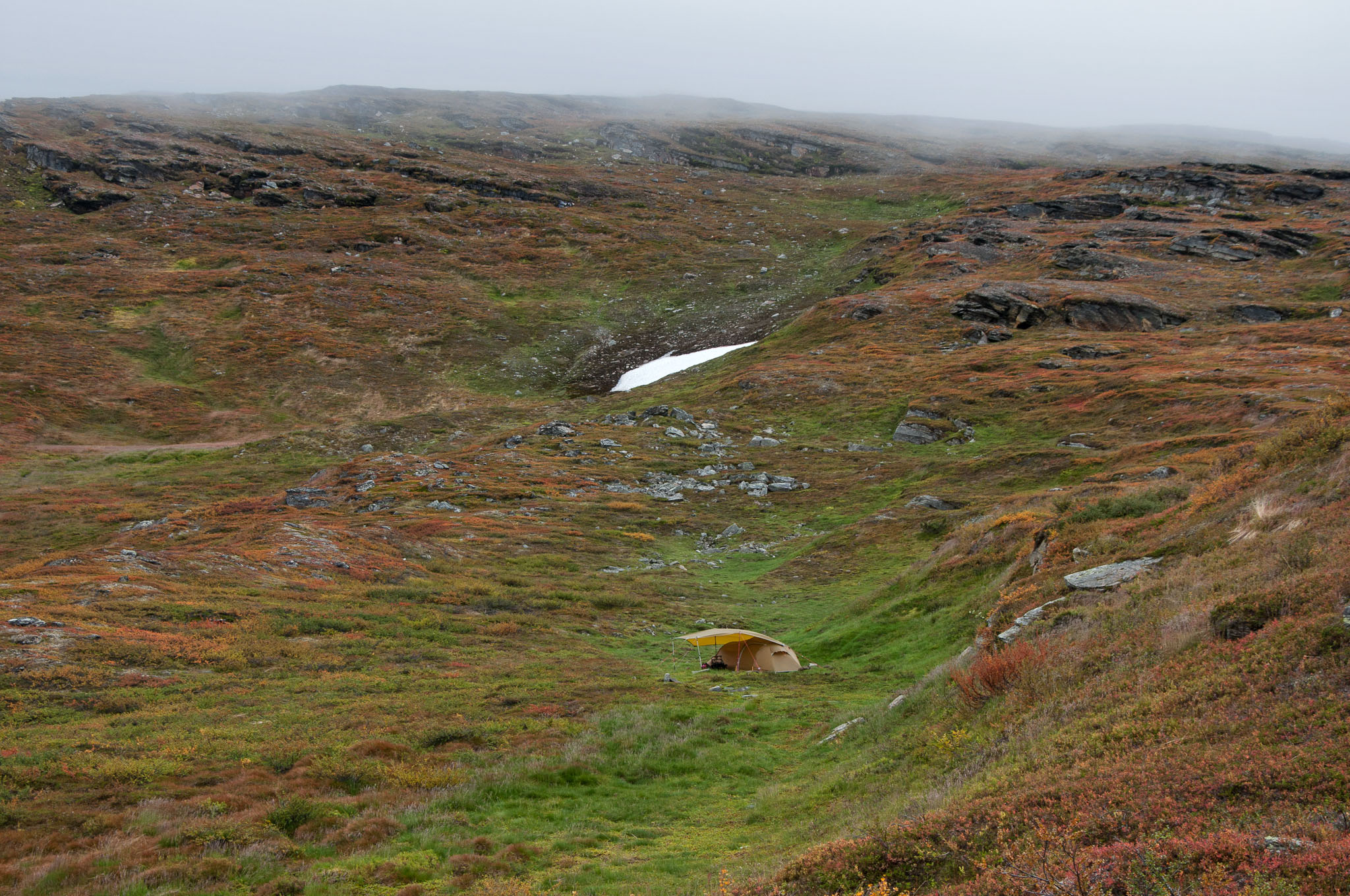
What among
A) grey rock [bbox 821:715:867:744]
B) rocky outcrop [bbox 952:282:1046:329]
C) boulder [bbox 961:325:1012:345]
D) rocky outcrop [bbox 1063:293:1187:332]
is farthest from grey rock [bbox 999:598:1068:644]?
rocky outcrop [bbox 1063:293:1187:332]

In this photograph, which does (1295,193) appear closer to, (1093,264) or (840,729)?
(1093,264)

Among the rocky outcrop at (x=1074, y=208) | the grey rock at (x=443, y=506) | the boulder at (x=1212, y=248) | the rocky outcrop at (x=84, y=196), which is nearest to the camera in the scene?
the grey rock at (x=443, y=506)

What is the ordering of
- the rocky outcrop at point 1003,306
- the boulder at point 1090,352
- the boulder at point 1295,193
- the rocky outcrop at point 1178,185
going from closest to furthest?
the boulder at point 1090,352
the rocky outcrop at point 1003,306
the boulder at point 1295,193
the rocky outcrop at point 1178,185

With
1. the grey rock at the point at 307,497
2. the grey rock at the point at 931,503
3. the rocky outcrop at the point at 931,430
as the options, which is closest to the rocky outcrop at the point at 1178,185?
the rocky outcrop at the point at 931,430

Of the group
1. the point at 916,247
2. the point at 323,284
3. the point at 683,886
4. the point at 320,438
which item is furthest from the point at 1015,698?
the point at 916,247

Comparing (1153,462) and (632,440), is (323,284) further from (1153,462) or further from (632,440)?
(1153,462)

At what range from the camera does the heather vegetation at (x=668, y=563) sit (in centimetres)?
838

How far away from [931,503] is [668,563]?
44.4ft

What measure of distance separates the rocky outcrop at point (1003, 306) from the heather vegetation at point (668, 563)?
0.96 meters

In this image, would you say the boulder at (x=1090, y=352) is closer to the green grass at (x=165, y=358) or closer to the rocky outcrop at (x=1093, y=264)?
the rocky outcrop at (x=1093, y=264)

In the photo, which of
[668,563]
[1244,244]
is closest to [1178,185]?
[1244,244]

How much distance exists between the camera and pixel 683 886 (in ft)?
30.6

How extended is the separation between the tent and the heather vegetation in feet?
3.29

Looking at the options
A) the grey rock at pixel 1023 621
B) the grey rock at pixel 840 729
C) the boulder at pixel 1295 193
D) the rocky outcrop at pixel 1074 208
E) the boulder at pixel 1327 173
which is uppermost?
the boulder at pixel 1327 173
